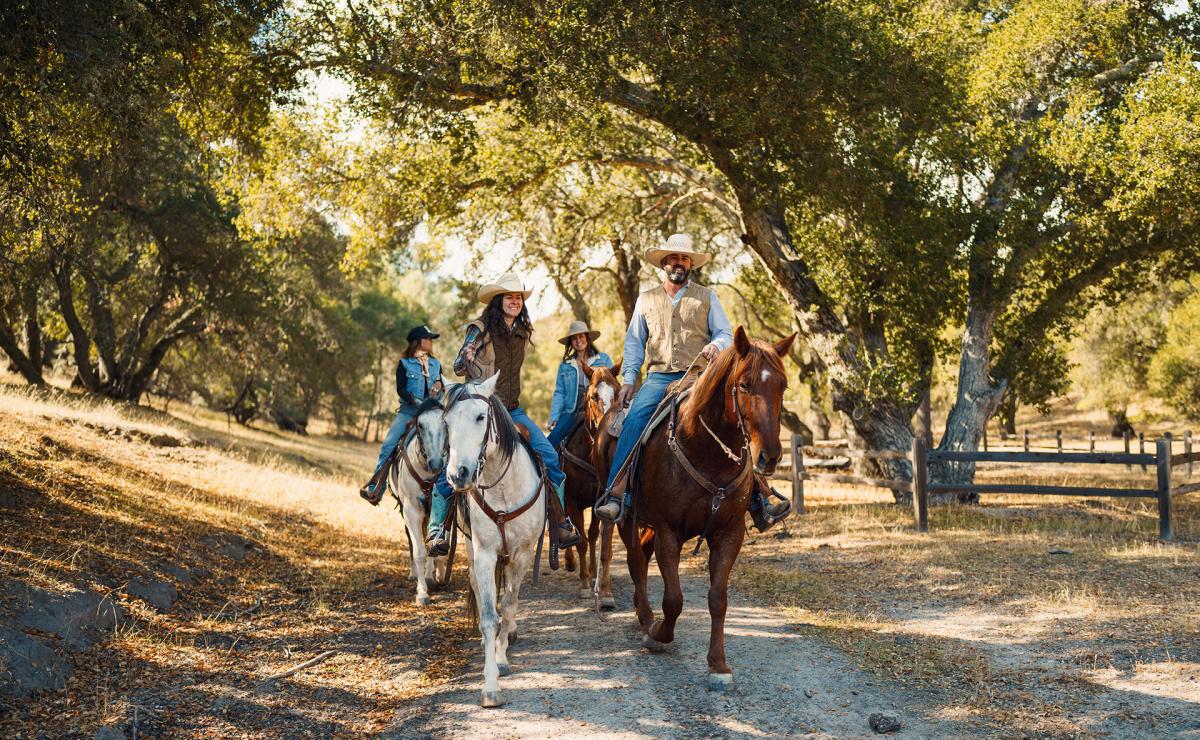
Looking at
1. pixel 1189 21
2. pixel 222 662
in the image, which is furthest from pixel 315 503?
pixel 1189 21

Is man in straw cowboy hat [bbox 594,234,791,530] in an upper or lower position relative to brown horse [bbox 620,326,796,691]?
upper

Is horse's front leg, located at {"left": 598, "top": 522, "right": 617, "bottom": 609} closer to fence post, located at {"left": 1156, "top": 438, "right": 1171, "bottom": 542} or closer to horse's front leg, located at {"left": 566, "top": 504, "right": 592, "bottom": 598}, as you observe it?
horse's front leg, located at {"left": 566, "top": 504, "right": 592, "bottom": 598}

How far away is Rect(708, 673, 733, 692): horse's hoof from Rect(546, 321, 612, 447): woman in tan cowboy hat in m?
4.62

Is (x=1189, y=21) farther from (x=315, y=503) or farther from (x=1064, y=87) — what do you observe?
(x=315, y=503)

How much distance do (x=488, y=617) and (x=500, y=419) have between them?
4.60ft

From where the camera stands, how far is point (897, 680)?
655 centimetres

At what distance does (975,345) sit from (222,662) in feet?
50.8

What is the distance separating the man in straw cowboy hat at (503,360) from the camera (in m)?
7.57

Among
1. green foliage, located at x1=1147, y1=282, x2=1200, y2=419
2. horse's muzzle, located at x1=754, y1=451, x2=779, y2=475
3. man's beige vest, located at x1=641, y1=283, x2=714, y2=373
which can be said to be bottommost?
horse's muzzle, located at x1=754, y1=451, x2=779, y2=475

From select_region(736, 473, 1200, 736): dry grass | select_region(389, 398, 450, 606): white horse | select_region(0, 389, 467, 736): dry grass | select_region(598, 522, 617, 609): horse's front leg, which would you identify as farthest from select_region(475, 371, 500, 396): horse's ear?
select_region(736, 473, 1200, 736): dry grass

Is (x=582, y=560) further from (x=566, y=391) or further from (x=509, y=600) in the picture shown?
(x=509, y=600)

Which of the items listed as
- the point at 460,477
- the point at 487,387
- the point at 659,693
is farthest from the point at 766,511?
the point at 460,477

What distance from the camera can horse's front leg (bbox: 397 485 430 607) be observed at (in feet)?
31.5

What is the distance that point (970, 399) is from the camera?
18094 mm
